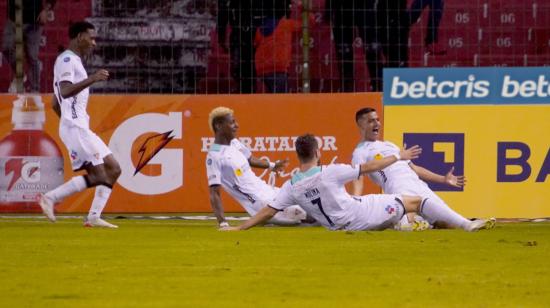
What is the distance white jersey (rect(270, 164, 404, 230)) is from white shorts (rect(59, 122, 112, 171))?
2075 mm

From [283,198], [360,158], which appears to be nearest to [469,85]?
[360,158]

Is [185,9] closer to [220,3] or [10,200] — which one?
[220,3]

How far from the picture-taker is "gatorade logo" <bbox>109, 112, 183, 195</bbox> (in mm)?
16172

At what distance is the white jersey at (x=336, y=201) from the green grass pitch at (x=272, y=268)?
15 cm

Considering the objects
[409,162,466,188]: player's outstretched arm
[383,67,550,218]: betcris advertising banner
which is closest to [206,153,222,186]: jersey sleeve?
[409,162,466,188]: player's outstretched arm

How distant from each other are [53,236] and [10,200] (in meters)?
4.47

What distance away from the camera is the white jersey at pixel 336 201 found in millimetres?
11742

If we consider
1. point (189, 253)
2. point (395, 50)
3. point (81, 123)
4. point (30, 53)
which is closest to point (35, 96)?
point (30, 53)

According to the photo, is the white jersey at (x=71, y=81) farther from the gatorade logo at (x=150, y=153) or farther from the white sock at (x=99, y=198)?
the gatorade logo at (x=150, y=153)

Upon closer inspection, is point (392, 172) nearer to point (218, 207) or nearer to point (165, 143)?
point (218, 207)

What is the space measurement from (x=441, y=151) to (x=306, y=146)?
3767 mm

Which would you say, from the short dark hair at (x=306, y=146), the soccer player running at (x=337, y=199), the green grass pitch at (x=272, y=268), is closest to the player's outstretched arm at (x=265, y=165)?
the green grass pitch at (x=272, y=268)

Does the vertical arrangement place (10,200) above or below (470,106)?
below

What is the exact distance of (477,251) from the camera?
9844 millimetres
